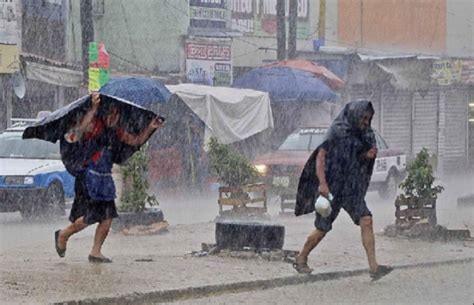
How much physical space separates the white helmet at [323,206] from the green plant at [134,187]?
4424 millimetres

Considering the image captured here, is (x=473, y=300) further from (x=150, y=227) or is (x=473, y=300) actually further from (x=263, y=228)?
(x=150, y=227)

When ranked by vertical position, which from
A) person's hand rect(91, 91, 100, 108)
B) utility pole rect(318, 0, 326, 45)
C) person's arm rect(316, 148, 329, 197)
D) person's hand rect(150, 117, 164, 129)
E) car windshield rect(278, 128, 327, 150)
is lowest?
car windshield rect(278, 128, 327, 150)

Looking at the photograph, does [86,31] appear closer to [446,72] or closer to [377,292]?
[446,72]

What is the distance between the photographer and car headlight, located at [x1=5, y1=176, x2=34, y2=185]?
18.2 meters

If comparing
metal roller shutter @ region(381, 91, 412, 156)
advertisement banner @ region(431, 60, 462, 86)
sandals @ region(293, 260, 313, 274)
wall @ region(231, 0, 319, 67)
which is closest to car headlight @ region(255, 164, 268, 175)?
sandals @ region(293, 260, 313, 274)

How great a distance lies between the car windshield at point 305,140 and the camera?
21.7m

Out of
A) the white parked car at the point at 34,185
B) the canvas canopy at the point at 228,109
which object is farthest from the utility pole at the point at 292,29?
the white parked car at the point at 34,185

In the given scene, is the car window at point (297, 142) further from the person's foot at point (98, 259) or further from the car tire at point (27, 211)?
the person's foot at point (98, 259)

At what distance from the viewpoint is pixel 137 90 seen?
23.6 m

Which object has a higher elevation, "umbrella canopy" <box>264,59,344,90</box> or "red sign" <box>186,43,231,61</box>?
"red sign" <box>186,43,231,61</box>

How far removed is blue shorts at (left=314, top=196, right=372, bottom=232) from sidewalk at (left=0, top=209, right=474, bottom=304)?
21.0 inches

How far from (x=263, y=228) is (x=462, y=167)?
28150mm

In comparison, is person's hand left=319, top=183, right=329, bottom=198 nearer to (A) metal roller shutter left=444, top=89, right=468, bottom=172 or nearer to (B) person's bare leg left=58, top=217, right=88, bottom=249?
(B) person's bare leg left=58, top=217, right=88, bottom=249

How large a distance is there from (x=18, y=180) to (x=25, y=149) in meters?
1.43
